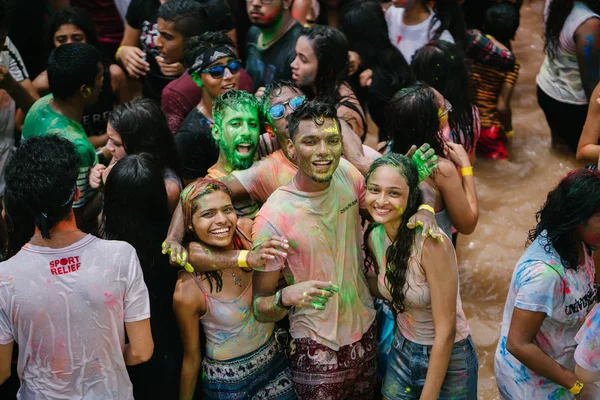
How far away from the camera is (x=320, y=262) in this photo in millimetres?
3432

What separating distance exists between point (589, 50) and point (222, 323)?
344 cm

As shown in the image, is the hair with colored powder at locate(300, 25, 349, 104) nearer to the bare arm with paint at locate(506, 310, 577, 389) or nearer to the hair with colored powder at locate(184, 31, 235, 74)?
the hair with colored powder at locate(184, 31, 235, 74)

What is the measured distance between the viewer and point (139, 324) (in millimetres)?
3121

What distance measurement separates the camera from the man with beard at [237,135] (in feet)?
12.7

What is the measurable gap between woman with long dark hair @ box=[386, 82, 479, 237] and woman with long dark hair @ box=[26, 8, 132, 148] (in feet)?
6.69

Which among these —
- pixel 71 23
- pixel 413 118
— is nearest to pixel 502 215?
pixel 413 118

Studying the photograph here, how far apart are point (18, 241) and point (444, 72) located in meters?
2.48

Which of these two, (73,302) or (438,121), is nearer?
(73,302)

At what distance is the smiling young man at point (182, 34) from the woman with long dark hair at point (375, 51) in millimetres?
860

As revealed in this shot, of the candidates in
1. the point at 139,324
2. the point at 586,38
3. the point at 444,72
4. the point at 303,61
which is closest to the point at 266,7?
the point at 303,61

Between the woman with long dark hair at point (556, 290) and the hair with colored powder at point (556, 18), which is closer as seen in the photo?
the woman with long dark hair at point (556, 290)

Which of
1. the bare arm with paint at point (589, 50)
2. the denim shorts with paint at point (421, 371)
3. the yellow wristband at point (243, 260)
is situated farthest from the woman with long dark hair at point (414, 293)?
the bare arm with paint at point (589, 50)

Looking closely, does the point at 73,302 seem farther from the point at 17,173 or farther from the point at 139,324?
the point at 17,173

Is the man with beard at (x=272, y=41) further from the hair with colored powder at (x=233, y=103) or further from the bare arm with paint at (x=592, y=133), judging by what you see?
the bare arm with paint at (x=592, y=133)
